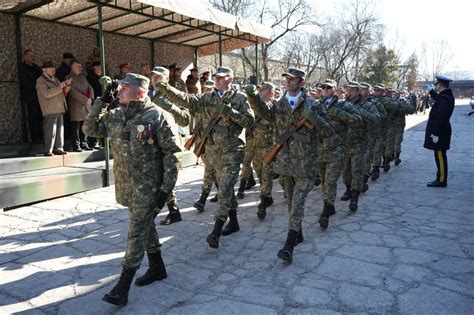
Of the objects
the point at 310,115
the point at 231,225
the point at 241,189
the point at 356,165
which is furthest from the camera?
the point at 241,189

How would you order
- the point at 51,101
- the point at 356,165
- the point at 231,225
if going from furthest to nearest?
the point at 51,101
the point at 356,165
the point at 231,225

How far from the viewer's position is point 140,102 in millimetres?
3416

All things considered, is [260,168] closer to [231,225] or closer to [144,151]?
[231,225]

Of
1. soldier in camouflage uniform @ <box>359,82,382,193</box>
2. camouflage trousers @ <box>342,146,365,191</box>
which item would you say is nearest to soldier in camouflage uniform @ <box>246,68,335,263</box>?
camouflage trousers @ <box>342,146,365,191</box>

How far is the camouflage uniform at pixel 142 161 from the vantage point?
334 cm

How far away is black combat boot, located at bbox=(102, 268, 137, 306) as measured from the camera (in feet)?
10.6

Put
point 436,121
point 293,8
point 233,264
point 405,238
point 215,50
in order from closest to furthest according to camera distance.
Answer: point 233,264 → point 405,238 → point 436,121 → point 215,50 → point 293,8

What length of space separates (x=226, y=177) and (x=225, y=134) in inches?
19.9

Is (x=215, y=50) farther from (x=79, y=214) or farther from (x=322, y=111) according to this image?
(x=322, y=111)

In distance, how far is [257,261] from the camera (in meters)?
4.27

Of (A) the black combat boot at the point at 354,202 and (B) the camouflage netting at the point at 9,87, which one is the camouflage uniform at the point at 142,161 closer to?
(A) the black combat boot at the point at 354,202

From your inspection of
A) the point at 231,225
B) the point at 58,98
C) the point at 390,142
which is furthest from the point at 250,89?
the point at 390,142

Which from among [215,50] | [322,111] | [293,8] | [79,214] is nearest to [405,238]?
[322,111]

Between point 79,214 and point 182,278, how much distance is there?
109 inches
